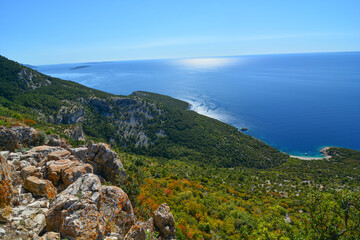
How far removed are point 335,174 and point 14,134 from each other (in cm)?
9762

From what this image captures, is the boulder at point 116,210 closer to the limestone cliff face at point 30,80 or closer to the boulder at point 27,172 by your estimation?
the boulder at point 27,172

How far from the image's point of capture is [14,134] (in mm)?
15133

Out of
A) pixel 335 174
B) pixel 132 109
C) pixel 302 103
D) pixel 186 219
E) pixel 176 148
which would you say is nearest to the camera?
pixel 186 219

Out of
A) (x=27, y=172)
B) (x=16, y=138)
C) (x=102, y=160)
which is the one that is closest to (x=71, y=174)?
(x=27, y=172)

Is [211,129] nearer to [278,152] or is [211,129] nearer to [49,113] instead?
[278,152]

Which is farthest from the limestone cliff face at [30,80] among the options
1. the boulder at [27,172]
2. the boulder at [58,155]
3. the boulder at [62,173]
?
the boulder at [27,172]

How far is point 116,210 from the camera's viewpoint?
9.90 metres

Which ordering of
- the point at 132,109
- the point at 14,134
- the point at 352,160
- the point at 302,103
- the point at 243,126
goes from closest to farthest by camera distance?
the point at 14,134 → the point at 352,160 → the point at 132,109 → the point at 243,126 → the point at 302,103

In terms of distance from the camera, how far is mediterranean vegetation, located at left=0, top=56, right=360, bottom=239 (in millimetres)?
20625

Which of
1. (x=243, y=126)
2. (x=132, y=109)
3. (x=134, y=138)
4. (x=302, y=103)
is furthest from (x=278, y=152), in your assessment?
(x=302, y=103)

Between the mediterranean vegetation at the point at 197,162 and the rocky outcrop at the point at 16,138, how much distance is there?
9.58 meters

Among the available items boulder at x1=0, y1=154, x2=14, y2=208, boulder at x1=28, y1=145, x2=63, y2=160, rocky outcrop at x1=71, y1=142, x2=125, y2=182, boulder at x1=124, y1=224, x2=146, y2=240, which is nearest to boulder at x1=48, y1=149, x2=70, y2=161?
boulder at x1=28, y1=145, x2=63, y2=160

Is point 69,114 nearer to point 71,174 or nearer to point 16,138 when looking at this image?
point 16,138

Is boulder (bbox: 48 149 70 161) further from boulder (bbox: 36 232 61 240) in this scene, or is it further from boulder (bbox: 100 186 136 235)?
boulder (bbox: 36 232 61 240)
